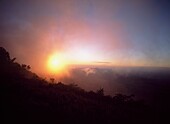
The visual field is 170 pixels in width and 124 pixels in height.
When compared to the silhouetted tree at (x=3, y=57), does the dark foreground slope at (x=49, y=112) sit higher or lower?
lower

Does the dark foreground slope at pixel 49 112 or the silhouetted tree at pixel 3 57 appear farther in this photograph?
the silhouetted tree at pixel 3 57

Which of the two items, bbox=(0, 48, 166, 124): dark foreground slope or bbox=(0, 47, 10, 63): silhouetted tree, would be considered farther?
bbox=(0, 47, 10, 63): silhouetted tree

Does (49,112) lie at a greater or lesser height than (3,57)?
lesser

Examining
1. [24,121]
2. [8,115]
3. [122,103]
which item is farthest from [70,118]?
[122,103]

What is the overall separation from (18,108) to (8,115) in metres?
1.47

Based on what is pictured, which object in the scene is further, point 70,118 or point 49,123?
point 70,118

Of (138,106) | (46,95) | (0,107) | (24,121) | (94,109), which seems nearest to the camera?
(24,121)

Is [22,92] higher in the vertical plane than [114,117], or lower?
higher

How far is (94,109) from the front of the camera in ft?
61.0

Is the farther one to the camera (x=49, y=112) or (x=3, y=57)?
(x=3, y=57)

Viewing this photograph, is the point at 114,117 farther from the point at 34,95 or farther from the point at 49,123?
the point at 34,95

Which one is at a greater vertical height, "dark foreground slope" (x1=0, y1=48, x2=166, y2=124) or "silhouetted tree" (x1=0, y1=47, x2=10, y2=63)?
"silhouetted tree" (x1=0, y1=47, x2=10, y2=63)

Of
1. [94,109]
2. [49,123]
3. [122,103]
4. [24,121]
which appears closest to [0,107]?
[24,121]

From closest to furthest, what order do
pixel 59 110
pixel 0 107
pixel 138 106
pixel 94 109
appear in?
pixel 0 107 < pixel 59 110 < pixel 94 109 < pixel 138 106
